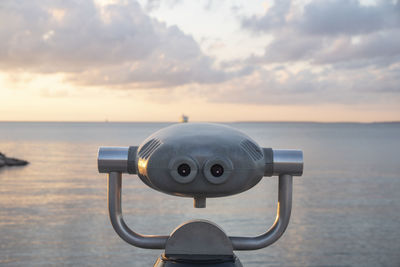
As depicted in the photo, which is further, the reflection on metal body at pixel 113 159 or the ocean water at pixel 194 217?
the ocean water at pixel 194 217

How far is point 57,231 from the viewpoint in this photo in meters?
28.8

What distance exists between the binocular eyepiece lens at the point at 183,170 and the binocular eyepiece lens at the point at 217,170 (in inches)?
2.5

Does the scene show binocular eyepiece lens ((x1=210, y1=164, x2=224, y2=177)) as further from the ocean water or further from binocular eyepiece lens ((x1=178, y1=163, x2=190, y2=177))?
the ocean water

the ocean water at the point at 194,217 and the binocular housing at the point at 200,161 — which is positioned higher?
the binocular housing at the point at 200,161

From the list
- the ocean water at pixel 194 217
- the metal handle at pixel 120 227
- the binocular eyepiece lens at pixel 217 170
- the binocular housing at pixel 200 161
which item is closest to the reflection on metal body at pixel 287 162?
the binocular housing at pixel 200 161

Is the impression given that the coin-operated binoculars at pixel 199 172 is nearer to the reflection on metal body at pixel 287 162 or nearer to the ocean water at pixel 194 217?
the reflection on metal body at pixel 287 162

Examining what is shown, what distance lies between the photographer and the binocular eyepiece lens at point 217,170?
1.28 meters

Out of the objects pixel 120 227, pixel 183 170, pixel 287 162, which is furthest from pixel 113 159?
pixel 287 162

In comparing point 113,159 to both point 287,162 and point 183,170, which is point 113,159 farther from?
point 287,162

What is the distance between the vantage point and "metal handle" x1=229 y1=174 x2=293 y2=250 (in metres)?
1.53

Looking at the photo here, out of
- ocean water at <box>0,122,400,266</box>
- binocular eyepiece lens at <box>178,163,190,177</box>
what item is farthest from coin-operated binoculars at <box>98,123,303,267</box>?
ocean water at <box>0,122,400,266</box>

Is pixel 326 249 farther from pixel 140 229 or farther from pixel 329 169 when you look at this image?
pixel 329 169

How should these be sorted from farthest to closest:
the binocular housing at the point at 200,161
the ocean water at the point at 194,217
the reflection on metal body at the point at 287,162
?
the ocean water at the point at 194,217, the reflection on metal body at the point at 287,162, the binocular housing at the point at 200,161

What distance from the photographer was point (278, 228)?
158 cm
